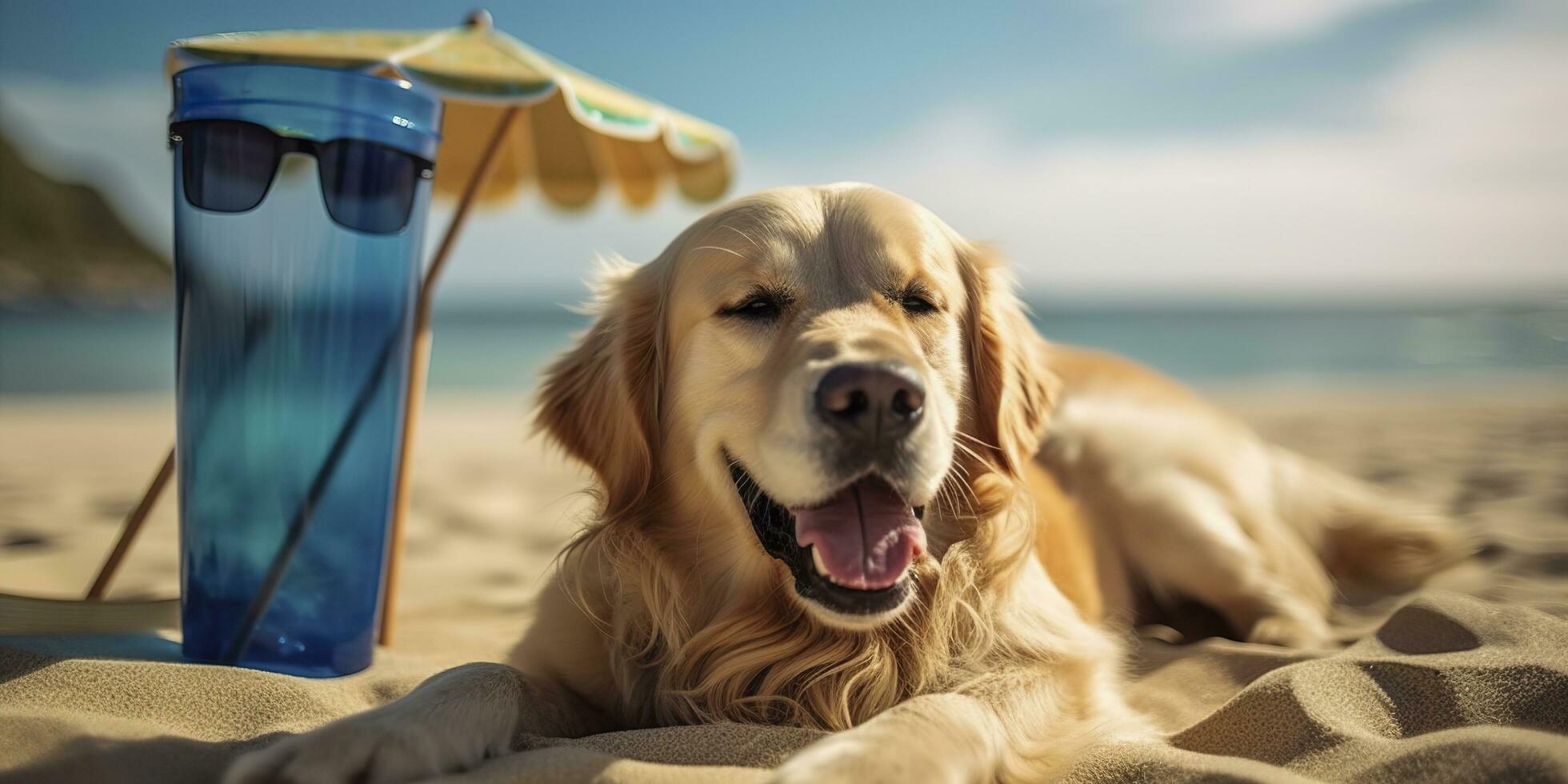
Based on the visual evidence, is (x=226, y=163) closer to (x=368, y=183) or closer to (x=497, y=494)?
(x=368, y=183)

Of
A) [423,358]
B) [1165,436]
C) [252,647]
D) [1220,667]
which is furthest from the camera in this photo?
[1165,436]

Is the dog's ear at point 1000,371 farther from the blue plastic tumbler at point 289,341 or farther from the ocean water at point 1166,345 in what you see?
the ocean water at point 1166,345

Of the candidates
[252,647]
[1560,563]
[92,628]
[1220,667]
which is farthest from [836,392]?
[1560,563]

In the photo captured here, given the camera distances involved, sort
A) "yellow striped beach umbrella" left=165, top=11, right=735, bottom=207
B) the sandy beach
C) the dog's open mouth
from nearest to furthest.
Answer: the dog's open mouth
"yellow striped beach umbrella" left=165, top=11, right=735, bottom=207
the sandy beach

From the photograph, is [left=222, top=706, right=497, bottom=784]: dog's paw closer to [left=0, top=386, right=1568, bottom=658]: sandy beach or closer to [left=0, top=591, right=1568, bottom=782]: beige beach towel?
[left=0, top=591, right=1568, bottom=782]: beige beach towel

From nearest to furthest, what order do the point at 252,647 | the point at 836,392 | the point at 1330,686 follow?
the point at 836,392, the point at 1330,686, the point at 252,647

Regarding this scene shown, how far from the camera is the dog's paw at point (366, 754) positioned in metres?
1.47

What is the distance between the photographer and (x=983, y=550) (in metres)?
2.17

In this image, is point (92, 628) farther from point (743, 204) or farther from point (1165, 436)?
point (1165, 436)

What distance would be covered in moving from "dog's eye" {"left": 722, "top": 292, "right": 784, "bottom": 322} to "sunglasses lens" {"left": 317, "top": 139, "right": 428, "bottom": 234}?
3.02 ft

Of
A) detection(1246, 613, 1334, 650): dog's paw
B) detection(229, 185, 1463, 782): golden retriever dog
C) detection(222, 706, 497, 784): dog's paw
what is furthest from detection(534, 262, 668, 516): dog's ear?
detection(1246, 613, 1334, 650): dog's paw

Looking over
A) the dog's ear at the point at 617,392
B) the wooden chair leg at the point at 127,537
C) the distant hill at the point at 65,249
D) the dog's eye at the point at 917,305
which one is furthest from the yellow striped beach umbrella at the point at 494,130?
the distant hill at the point at 65,249

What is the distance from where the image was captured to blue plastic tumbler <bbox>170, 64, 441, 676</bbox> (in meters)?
2.22

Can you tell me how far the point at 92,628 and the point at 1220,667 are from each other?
9.97ft
